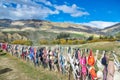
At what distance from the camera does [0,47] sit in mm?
78750

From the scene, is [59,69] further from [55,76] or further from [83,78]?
[83,78]

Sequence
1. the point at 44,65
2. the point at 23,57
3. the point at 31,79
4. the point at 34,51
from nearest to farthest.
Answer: the point at 31,79 → the point at 44,65 → the point at 34,51 → the point at 23,57

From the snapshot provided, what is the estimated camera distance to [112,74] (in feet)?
43.4

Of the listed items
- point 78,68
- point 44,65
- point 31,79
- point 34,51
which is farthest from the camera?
point 34,51

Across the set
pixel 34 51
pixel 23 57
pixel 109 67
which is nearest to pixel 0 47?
pixel 23 57

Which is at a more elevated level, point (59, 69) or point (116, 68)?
point (116, 68)

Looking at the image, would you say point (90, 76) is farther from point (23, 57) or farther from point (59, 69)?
point (23, 57)

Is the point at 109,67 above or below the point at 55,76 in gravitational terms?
above

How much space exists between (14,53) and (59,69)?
87.7 feet

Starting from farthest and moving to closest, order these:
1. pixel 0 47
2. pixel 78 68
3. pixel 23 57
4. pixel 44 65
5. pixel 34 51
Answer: pixel 0 47, pixel 23 57, pixel 34 51, pixel 44 65, pixel 78 68

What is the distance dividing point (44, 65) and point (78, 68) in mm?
9377

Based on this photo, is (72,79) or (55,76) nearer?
(72,79)

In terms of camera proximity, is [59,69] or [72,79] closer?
[72,79]

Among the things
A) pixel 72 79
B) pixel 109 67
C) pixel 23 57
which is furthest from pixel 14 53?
pixel 109 67
